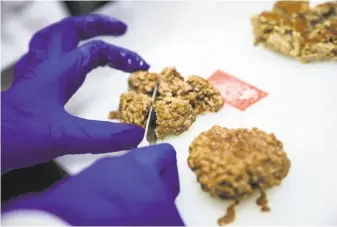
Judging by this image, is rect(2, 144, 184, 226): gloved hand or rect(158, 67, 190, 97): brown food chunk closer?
rect(2, 144, 184, 226): gloved hand

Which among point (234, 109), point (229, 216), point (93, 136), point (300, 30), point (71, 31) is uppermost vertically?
point (71, 31)

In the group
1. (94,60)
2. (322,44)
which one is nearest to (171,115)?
(94,60)

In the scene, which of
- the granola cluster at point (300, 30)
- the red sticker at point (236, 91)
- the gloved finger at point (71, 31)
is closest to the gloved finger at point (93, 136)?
the gloved finger at point (71, 31)

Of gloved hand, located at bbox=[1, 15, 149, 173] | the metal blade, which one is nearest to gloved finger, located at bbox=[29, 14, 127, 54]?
gloved hand, located at bbox=[1, 15, 149, 173]

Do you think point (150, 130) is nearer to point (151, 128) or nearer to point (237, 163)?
point (151, 128)

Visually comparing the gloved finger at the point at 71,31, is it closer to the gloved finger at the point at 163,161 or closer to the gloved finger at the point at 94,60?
the gloved finger at the point at 94,60

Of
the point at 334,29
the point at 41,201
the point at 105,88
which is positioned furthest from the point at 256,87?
the point at 41,201

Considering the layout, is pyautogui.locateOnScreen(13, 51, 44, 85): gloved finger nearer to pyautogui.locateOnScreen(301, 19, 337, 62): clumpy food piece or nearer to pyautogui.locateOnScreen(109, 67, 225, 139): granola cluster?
pyautogui.locateOnScreen(109, 67, 225, 139): granola cluster
